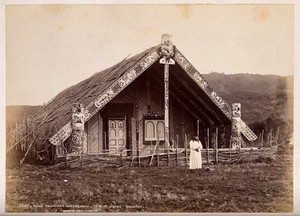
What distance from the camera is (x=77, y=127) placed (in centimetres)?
1159

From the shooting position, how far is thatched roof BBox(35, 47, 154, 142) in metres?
11.8

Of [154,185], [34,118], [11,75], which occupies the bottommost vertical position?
[154,185]

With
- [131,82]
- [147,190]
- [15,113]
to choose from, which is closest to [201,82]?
[131,82]

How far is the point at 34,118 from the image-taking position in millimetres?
11898

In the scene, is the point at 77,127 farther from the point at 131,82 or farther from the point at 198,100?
the point at 198,100

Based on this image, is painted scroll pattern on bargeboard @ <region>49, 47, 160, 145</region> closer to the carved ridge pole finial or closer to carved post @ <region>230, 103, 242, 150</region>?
the carved ridge pole finial

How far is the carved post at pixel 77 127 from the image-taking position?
455 inches

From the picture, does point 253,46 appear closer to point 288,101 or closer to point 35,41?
point 288,101

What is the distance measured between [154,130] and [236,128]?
1.58 m

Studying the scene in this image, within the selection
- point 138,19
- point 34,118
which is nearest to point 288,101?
point 138,19

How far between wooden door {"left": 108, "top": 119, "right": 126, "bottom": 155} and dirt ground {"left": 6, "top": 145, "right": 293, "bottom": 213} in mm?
763

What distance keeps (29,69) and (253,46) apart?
3.88 metres

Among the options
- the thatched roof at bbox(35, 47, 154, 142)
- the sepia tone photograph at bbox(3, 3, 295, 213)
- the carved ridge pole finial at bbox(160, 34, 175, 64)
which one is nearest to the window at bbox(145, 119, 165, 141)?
the sepia tone photograph at bbox(3, 3, 295, 213)

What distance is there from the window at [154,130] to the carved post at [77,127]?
63.4 inches
